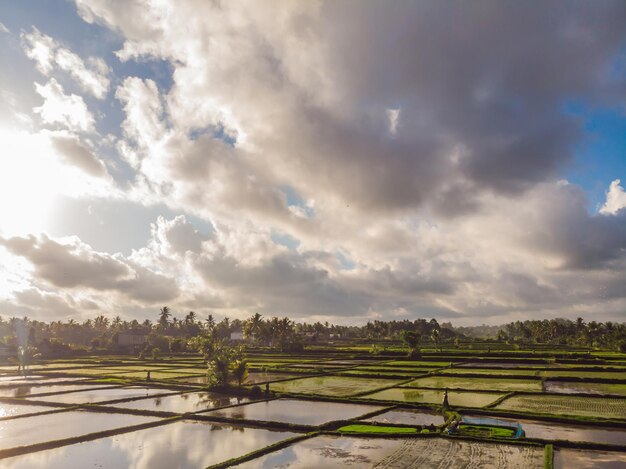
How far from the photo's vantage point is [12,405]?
38.7 meters

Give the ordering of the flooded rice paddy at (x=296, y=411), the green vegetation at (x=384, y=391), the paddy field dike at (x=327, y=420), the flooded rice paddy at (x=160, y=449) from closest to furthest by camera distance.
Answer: the flooded rice paddy at (x=160, y=449)
the paddy field dike at (x=327, y=420)
the green vegetation at (x=384, y=391)
the flooded rice paddy at (x=296, y=411)

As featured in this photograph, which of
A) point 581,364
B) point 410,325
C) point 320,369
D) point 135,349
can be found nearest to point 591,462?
point 320,369

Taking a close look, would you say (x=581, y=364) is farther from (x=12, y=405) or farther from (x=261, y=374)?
(x=12, y=405)

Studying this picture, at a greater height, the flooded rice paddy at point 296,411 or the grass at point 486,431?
the grass at point 486,431

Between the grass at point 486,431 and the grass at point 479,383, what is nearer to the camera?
the grass at point 486,431

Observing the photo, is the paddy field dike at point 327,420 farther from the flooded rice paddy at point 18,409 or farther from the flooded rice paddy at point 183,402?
the flooded rice paddy at point 18,409

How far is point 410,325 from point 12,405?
479 ft

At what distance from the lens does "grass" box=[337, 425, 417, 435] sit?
2628 centimetres

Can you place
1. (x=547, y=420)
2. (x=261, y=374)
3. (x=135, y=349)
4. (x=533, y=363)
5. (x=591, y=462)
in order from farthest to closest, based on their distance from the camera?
(x=135, y=349), (x=533, y=363), (x=261, y=374), (x=547, y=420), (x=591, y=462)

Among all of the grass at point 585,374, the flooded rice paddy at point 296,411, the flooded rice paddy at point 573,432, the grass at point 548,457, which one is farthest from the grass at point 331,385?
the grass at point 548,457

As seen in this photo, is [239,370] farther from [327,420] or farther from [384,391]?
[327,420]

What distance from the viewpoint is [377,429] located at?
2725cm

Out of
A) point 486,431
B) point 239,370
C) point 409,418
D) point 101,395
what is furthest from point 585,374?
point 101,395

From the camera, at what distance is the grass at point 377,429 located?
26281 millimetres
